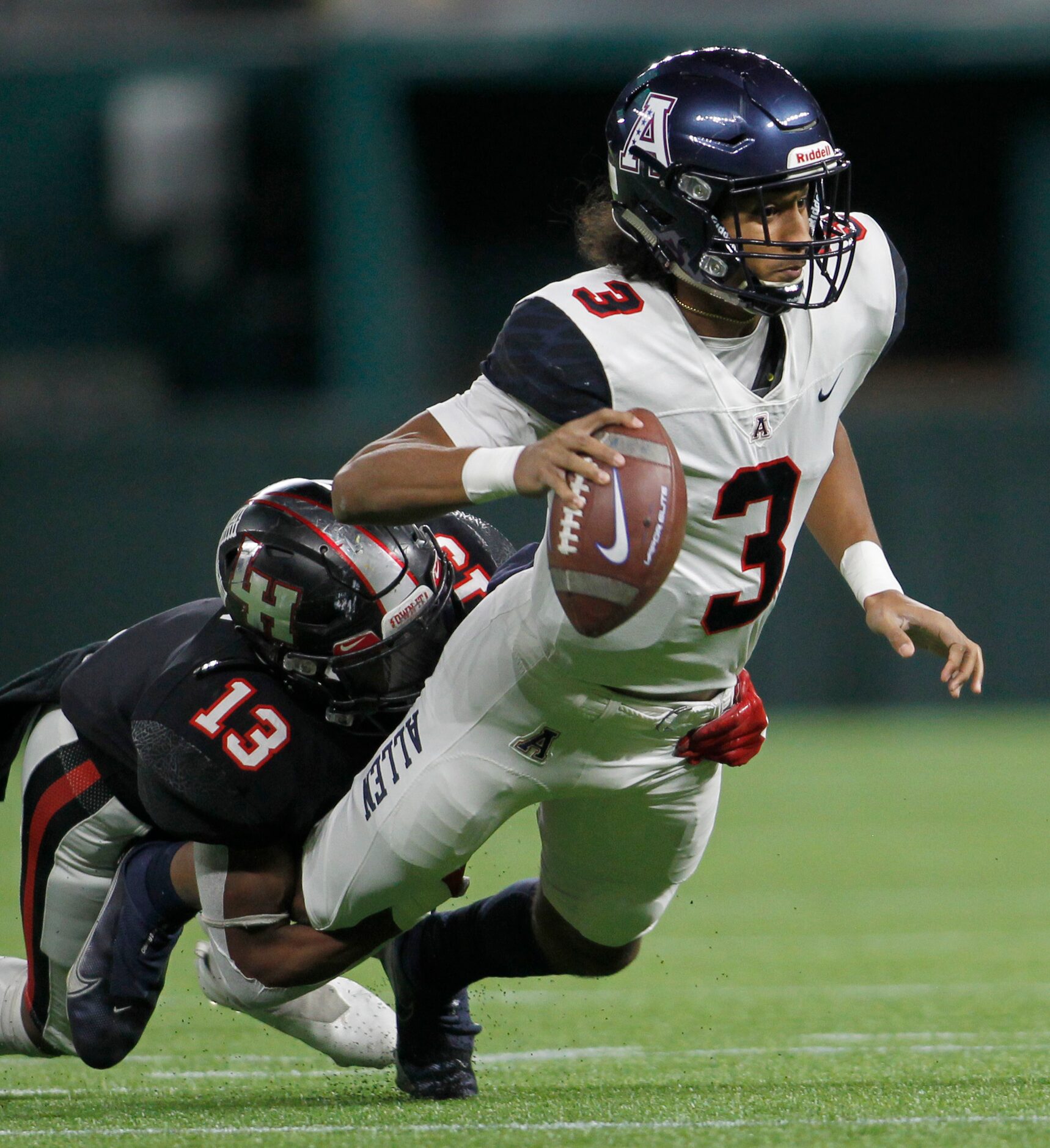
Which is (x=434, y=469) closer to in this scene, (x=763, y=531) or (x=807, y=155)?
(x=763, y=531)

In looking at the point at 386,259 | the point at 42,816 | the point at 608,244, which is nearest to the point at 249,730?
the point at 42,816

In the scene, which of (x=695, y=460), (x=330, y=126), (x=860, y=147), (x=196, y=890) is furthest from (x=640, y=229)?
(x=860, y=147)

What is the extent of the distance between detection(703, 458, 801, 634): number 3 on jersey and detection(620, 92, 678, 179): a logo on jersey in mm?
498

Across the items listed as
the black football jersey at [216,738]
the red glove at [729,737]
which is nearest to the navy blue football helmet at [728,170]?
the red glove at [729,737]

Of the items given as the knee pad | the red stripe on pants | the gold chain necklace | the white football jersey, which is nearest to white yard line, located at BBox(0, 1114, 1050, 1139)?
the knee pad

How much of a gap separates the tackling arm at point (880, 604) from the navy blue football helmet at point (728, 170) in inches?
17.1

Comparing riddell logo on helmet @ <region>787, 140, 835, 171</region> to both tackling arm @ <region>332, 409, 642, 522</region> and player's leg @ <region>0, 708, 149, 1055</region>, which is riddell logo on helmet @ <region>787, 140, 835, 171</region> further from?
player's leg @ <region>0, 708, 149, 1055</region>

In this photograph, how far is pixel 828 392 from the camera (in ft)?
10.1

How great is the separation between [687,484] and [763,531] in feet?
0.61

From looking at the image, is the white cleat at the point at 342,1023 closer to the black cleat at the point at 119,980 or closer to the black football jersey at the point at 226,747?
the black cleat at the point at 119,980

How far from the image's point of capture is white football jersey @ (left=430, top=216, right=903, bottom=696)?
112 inches

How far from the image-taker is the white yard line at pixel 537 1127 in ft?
9.55

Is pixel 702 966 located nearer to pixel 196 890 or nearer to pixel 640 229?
pixel 196 890

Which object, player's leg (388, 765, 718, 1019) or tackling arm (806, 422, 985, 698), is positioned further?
player's leg (388, 765, 718, 1019)
